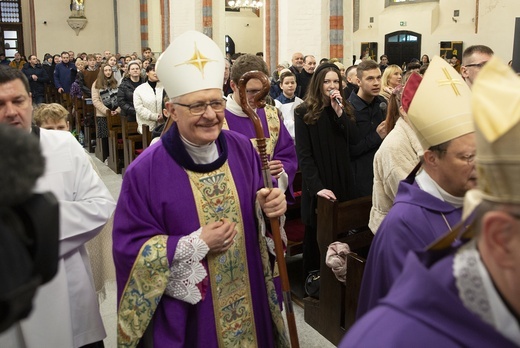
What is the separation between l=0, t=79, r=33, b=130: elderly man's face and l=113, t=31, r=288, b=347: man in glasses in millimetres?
439

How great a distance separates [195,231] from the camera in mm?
2387

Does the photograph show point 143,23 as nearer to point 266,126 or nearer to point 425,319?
point 266,126

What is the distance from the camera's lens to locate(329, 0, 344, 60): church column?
35.2 feet

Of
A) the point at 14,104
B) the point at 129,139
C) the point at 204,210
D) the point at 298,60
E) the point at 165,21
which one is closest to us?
the point at 14,104

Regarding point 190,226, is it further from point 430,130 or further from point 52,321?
point 430,130

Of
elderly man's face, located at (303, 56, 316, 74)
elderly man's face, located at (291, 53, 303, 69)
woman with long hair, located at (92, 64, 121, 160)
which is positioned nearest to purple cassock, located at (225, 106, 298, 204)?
elderly man's face, located at (303, 56, 316, 74)

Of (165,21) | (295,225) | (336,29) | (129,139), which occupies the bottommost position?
(295,225)

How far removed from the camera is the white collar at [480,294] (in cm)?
100

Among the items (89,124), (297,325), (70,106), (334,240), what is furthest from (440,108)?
(70,106)

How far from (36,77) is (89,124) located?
587 centimetres

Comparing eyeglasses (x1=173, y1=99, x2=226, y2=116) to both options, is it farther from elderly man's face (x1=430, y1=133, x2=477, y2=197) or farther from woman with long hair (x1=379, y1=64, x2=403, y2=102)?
woman with long hair (x1=379, y1=64, x2=403, y2=102)

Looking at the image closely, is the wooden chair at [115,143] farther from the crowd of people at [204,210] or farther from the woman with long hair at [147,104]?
the crowd of people at [204,210]

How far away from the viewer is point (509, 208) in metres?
0.99

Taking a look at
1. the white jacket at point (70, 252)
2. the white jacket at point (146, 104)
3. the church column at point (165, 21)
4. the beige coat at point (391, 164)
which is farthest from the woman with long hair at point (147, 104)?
the church column at point (165, 21)
